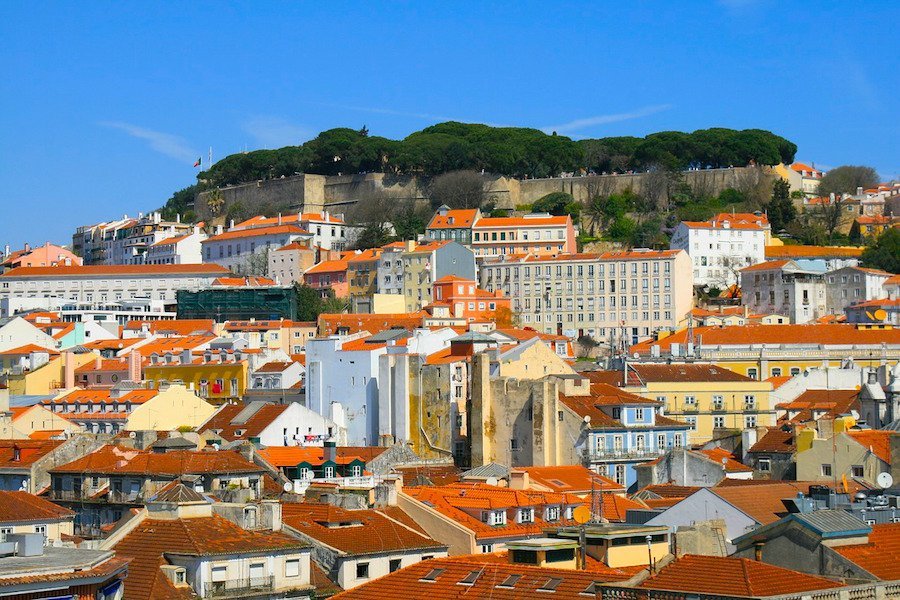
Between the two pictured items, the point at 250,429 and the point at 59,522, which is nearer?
the point at 59,522

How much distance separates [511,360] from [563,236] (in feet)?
179

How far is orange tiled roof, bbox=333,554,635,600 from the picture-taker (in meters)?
19.5

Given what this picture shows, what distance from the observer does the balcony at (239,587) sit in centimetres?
2414

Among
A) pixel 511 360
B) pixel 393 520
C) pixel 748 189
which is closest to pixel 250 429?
pixel 511 360

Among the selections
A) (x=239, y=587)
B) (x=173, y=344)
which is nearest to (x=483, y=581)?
(x=239, y=587)

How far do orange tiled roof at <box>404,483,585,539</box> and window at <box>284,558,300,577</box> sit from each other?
19.7 ft

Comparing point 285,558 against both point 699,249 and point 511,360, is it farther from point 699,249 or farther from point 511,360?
→ point 699,249

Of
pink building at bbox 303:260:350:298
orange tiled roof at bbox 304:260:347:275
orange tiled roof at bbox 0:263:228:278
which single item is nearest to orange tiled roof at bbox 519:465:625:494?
pink building at bbox 303:260:350:298

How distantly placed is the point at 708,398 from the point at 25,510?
104 feet

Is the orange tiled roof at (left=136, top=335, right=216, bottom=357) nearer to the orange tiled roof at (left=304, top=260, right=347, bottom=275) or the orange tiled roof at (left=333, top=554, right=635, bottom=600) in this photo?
the orange tiled roof at (left=304, top=260, right=347, bottom=275)

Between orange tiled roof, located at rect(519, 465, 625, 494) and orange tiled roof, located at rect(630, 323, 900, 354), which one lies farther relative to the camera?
orange tiled roof, located at rect(630, 323, 900, 354)

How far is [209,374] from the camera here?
223 feet

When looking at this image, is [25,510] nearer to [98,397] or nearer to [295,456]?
[295,456]

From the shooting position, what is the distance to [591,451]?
4791cm
